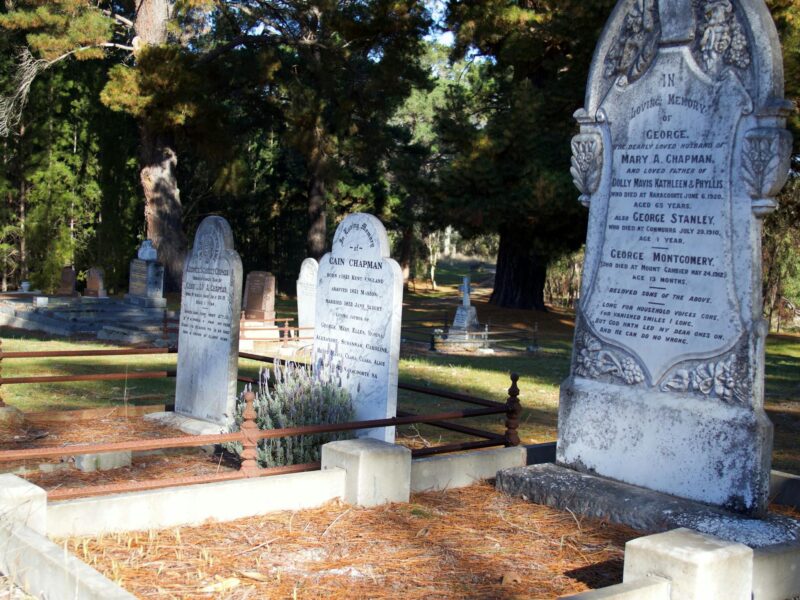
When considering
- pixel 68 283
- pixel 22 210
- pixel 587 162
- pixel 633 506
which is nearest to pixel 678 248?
pixel 587 162

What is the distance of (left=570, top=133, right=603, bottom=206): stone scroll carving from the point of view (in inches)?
269

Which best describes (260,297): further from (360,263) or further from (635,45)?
(635,45)

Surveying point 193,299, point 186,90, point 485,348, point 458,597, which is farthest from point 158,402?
point 186,90

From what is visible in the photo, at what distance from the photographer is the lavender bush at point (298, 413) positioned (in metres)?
7.35

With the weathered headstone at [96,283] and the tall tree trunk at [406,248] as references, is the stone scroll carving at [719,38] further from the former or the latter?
the tall tree trunk at [406,248]

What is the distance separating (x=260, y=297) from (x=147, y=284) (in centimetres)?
429

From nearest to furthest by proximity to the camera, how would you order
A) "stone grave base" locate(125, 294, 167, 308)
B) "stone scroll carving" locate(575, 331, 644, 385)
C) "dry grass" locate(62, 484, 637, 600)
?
"dry grass" locate(62, 484, 637, 600) → "stone scroll carving" locate(575, 331, 644, 385) → "stone grave base" locate(125, 294, 167, 308)

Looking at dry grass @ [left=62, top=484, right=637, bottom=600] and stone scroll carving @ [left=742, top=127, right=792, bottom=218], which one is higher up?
stone scroll carving @ [left=742, top=127, right=792, bottom=218]

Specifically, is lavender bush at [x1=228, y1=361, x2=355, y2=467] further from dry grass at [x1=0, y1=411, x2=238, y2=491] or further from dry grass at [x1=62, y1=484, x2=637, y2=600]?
dry grass at [x1=62, y1=484, x2=637, y2=600]

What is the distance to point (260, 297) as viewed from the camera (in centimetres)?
2353

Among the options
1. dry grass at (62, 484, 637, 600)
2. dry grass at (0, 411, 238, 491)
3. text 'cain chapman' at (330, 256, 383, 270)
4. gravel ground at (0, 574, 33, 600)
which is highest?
text 'cain chapman' at (330, 256, 383, 270)

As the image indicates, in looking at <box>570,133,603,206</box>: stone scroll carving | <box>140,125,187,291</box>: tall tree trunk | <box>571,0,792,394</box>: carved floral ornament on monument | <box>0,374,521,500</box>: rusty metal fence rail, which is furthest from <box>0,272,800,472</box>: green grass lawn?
<box>140,125,187,291</box>: tall tree trunk

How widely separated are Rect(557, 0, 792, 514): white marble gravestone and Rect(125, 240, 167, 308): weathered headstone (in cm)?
2044

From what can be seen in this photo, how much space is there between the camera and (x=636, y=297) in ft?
21.3
